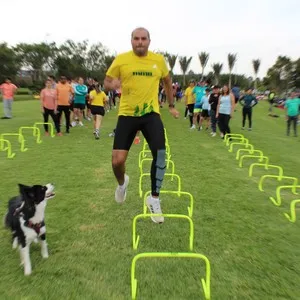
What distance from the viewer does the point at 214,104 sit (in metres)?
13.6

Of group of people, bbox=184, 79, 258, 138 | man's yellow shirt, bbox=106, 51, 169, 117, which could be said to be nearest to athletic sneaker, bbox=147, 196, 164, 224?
man's yellow shirt, bbox=106, 51, 169, 117

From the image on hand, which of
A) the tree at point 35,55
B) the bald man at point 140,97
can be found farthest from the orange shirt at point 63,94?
the tree at point 35,55

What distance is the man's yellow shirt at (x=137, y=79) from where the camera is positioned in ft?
13.7

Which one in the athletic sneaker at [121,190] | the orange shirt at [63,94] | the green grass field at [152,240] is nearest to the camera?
the green grass field at [152,240]

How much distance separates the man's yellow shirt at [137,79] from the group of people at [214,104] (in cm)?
890

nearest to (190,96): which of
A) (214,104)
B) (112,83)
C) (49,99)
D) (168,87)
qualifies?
(214,104)

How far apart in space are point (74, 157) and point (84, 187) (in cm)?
281

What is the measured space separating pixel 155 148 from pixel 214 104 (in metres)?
9.78

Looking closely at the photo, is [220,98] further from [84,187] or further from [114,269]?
[114,269]

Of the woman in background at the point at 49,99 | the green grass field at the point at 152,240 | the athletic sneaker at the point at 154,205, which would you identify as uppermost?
the woman in background at the point at 49,99

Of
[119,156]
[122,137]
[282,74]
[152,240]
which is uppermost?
[282,74]

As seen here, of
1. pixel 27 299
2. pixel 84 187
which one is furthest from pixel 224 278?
pixel 84 187

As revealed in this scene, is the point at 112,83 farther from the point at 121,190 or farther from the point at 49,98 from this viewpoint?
the point at 49,98

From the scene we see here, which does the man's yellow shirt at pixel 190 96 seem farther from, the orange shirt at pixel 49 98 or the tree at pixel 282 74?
the tree at pixel 282 74
